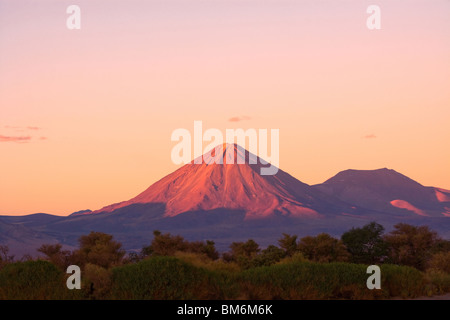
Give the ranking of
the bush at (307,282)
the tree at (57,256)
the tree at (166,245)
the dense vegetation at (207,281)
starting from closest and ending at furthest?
the dense vegetation at (207,281) < the bush at (307,282) < the tree at (57,256) < the tree at (166,245)

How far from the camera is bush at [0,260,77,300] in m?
22.6

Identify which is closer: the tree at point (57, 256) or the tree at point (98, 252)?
the tree at point (57, 256)

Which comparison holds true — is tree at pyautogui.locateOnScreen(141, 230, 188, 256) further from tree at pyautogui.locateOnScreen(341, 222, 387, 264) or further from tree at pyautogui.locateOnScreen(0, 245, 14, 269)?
tree at pyautogui.locateOnScreen(341, 222, 387, 264)

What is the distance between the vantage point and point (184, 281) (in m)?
22.4

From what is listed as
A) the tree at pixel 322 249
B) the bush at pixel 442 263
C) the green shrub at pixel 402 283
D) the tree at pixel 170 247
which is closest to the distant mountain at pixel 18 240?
the tree at pixel 170 247

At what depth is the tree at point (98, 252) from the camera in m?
35.0

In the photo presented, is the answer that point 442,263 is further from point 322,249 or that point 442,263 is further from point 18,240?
point 18,240

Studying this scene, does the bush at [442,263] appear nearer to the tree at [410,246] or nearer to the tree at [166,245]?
the tree at [410,246]

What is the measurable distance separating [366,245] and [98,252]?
56.8 ft

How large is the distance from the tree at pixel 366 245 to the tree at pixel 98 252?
14.7m

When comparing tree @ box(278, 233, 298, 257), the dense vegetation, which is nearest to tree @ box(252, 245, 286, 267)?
tree @ box(278, 233, 298, 257)

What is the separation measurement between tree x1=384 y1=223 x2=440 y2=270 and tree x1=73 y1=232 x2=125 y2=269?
1742cm
